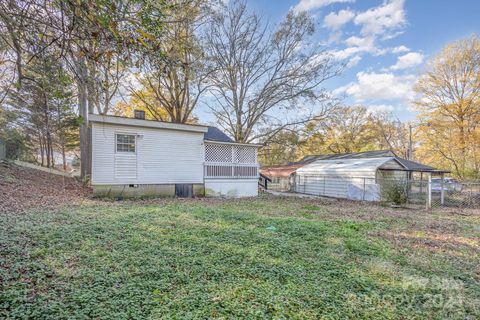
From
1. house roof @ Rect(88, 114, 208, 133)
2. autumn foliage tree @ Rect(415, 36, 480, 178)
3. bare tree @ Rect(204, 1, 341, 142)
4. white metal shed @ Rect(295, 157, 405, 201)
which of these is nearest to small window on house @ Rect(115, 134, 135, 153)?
house roof @ Rect(88, 114, 208, 133)

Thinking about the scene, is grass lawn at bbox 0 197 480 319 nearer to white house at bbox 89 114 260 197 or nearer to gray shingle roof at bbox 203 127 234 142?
white house at bbox 89 114 260 197

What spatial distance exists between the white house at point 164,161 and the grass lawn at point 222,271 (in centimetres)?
434

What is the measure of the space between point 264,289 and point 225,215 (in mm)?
3803

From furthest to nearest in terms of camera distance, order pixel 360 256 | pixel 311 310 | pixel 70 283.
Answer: pixel 360 256 → pixel 70 283 → pixel 311 310

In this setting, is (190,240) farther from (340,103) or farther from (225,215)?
(340,103)

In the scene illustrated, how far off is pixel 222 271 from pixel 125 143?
321 inches

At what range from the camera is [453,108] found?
62.1 feet

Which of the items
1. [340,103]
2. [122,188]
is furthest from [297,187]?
[122,188]

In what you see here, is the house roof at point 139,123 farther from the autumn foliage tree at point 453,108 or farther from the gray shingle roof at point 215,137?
the autumn foliage tree at point 453,108

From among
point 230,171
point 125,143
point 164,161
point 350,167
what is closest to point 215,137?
point 230,171

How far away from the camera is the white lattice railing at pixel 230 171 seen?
11.9 m

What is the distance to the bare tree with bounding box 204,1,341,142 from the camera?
56.3ft

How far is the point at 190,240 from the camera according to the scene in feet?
14.2

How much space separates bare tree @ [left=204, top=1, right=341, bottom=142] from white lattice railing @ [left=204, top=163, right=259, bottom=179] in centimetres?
679
